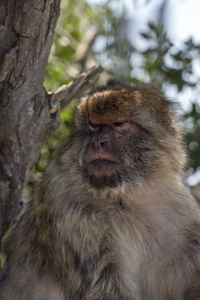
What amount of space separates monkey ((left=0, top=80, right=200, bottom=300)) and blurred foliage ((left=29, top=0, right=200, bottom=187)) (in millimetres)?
717

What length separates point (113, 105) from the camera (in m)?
3.45

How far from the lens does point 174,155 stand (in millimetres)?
3680

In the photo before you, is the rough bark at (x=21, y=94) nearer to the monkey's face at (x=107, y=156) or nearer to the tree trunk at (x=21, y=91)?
the tree trunk at (x=21, y=91)

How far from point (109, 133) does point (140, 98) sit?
0.47 metres

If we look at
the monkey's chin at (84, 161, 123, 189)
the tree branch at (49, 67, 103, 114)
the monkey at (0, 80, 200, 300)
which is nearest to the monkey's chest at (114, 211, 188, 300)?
the monkey at (0, 80, 200, 300)

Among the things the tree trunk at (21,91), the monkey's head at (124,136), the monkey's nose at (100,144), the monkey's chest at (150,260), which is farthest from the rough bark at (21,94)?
the monkey's chest at (150,260)

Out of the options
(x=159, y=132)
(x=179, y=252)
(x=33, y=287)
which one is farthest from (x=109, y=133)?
(x=33, y=287)

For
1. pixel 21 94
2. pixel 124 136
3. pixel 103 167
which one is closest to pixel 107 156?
pixel 103 167

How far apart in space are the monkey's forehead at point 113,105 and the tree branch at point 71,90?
20 cm

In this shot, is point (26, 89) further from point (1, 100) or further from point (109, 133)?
point (109, 133)

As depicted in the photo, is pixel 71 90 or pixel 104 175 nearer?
pixel 104 175

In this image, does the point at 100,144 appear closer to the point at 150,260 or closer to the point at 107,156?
the point at 107,156

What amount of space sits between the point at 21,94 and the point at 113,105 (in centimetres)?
68

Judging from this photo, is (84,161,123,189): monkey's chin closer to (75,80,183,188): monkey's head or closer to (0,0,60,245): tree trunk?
(75,80,183,188): monkey's head
